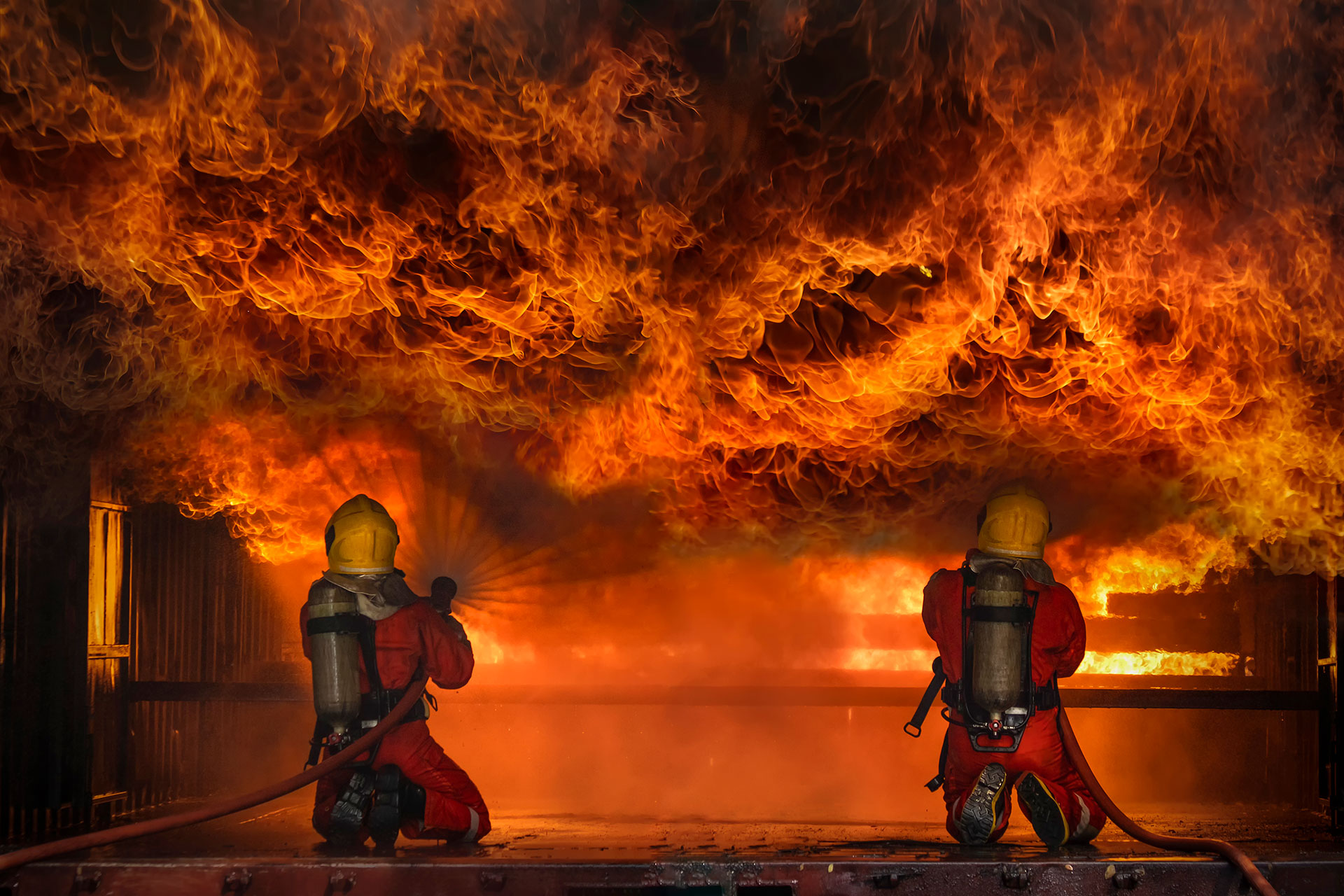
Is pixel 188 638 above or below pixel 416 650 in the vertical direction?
below

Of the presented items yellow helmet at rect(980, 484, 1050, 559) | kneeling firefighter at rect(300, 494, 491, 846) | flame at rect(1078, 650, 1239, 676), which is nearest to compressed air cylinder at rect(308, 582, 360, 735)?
kneeling firefighter at rect(300, 494, 491, 846)

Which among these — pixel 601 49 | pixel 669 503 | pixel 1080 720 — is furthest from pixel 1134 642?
pixel 601 49

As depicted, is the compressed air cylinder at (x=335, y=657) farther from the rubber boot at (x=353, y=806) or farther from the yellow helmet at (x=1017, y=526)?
the yellow helmet at (x=1017, y=526)

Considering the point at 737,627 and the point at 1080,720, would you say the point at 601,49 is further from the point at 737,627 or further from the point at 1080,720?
the point at 1080,720

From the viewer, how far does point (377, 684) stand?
4.95m

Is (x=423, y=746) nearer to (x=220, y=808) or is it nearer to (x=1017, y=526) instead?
(x=220, y=808)

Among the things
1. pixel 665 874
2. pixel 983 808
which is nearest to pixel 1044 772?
pixel 983 808

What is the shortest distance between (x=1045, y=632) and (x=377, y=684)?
327cm

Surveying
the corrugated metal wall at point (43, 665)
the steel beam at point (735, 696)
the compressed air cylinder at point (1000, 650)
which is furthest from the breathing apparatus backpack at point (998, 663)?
the corrugated metal wall at point (43, 665)

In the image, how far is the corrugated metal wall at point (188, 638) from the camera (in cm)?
688

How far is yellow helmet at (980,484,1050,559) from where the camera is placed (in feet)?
16.6

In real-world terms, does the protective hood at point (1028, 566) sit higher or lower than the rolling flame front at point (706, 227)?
lower

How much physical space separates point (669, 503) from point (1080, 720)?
12.2 ft

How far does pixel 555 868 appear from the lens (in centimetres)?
422
